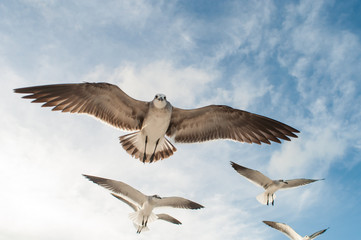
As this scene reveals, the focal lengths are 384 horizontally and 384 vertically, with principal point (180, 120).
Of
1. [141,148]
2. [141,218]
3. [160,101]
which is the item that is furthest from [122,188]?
[160,101]

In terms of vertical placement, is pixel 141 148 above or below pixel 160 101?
below

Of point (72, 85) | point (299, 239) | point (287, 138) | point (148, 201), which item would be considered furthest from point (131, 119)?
point (299, 239)

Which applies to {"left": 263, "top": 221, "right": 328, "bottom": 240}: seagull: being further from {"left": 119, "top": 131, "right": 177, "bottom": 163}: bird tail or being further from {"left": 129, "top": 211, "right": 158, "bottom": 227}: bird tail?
{"left": 119, "top": 131, "right": 177, "bottom": 163}: bird tail

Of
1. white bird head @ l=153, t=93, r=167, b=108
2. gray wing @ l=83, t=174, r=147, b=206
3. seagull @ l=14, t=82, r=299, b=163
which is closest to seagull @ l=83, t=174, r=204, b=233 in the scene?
gray wing @ l=83, t=174, r=147, b=206

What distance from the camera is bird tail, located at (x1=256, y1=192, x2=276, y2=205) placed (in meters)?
12.0

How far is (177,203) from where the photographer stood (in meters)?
11.5

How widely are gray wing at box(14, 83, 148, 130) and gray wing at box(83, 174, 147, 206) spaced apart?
202 cm

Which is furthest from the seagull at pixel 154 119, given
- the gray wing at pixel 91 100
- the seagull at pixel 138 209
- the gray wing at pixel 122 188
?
the seagull at pixel 138 209

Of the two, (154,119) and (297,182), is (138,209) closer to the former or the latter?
(154,119)

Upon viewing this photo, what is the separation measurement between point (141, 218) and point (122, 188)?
3.37ft

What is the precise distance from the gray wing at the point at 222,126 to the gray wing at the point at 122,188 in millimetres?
2197

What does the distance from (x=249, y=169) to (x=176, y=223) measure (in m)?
2.88

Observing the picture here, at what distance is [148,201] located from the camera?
438 inches

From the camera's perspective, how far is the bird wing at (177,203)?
11.3 m
